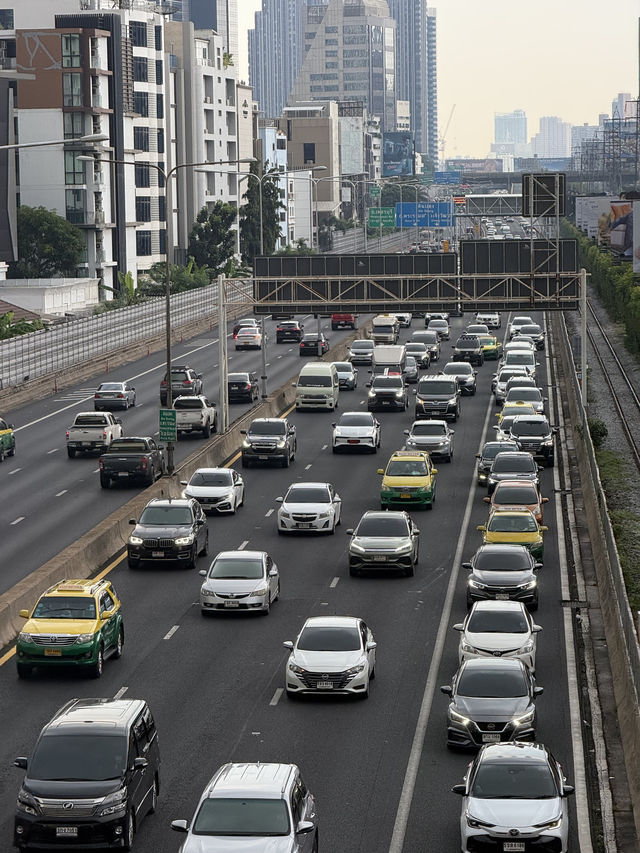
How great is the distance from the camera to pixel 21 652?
29781 millimetres

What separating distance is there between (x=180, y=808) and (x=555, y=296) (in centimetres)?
5012

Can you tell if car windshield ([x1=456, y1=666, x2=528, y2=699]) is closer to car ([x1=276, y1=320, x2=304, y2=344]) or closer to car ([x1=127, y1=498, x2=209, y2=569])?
car ([x1=127, y1=498, x2=209, y2=569])

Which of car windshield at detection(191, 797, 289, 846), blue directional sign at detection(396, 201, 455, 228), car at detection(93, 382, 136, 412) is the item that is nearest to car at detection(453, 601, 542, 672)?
car windshield at detection(191, 797, 289, 846)

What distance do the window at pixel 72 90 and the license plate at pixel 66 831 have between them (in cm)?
12598

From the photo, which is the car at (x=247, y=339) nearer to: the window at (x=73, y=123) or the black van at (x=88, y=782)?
the window at (x=73, y=123)

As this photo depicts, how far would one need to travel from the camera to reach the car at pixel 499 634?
1148 inches

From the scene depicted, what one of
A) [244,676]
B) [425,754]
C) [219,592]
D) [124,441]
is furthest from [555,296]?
[425,754]

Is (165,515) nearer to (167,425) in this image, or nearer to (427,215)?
(167,425)

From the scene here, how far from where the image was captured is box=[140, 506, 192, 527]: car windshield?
Answer: 136ft

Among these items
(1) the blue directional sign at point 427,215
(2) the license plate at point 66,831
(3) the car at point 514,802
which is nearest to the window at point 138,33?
(1) the blue directional sign at point 427,215

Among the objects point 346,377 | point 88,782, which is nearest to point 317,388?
point 346,377

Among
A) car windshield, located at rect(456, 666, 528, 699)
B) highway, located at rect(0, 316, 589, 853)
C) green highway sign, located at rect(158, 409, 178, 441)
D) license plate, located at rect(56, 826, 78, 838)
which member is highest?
green highway sign, located at rect(158, 409, 178, 441)

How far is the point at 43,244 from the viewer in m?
135

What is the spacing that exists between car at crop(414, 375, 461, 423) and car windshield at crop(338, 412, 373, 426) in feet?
22.6
